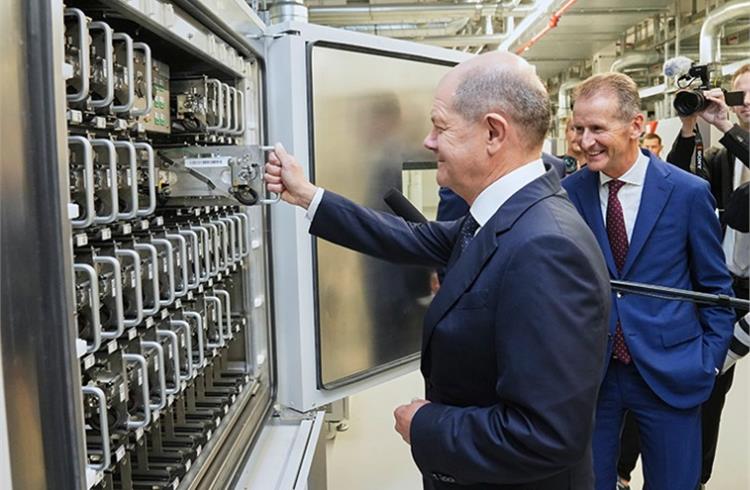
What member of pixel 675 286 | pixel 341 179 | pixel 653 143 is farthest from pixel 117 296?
pixel 653 143

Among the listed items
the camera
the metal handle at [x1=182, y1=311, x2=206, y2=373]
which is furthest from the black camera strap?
the metal handle at [x1=182, y1=311, x2=206, y2=373]

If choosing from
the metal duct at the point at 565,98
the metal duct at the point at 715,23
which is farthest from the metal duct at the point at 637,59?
the metal duct at the point at 715,23

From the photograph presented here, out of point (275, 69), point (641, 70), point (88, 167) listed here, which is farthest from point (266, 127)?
point (641, 70)

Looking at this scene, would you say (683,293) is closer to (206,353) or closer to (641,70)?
(206,353)

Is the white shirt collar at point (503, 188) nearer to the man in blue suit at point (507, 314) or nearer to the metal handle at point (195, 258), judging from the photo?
the man in blue suit at point (507, 314)

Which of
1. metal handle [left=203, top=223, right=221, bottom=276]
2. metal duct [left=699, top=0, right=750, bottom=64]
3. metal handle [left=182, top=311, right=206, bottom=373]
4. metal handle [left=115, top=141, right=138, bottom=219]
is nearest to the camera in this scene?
metal handle [left=115, top=141, right=138, bottom=219]

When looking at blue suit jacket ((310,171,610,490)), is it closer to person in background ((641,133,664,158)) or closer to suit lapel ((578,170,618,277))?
suit lapel ((578,170,618,277))

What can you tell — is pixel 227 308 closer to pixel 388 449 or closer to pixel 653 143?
pixel 388 449

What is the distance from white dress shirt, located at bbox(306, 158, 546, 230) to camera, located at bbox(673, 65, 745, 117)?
1.28 meters

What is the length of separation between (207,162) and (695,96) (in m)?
1.61

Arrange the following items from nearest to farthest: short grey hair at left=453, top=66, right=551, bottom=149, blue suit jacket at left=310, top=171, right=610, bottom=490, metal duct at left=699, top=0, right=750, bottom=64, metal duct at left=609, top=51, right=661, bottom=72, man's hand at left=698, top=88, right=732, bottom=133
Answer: blue suit jacket at left=310, top=171, right=610, bottom=490 → short grey hair at left=453, top=66, right=551, bottom=149 → man's hand at left=698, top=88, right=732, bottom=133 → metal duct at left=699, top=0, right=750, bottom=64 → metal duct at left=609, top=51, right=661, bottom=72

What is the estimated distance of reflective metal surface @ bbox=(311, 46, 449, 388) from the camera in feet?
6.58

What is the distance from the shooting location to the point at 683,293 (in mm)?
1688

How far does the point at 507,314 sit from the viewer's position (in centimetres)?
104
